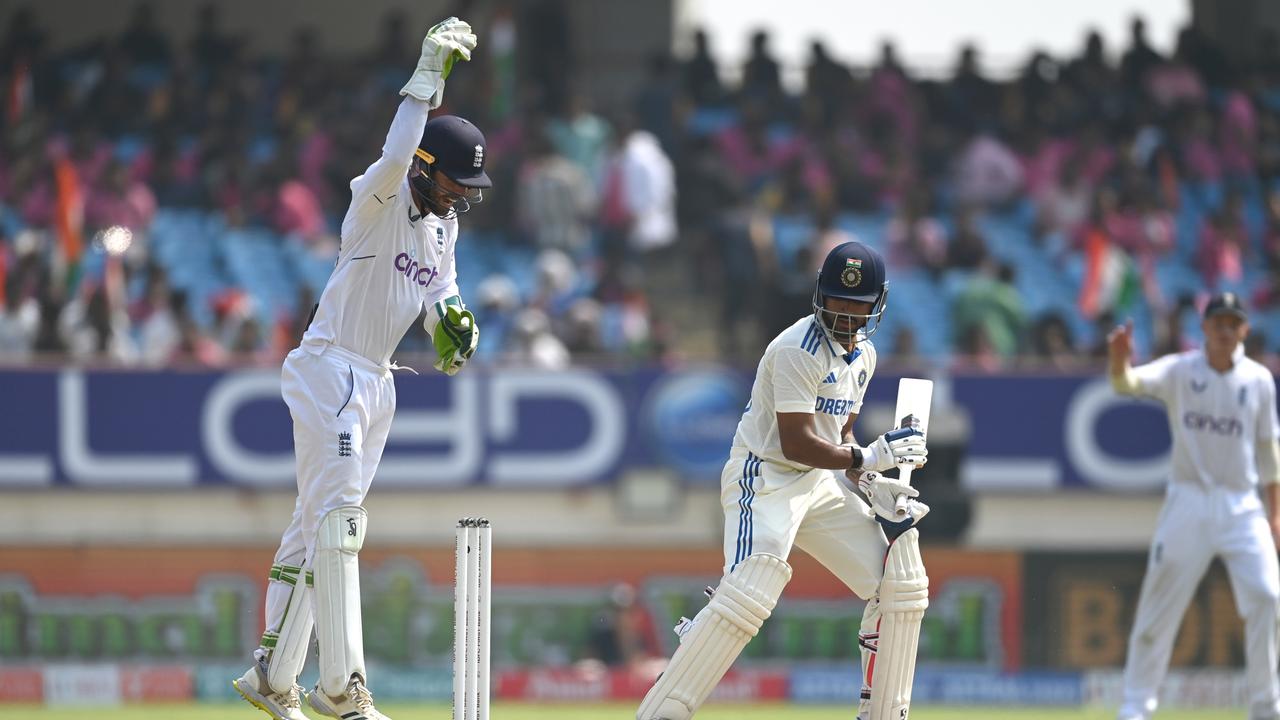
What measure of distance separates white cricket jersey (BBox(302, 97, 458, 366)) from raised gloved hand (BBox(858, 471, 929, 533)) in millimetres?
2111

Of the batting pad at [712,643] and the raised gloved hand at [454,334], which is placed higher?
the raised gloved hand at [454,334]

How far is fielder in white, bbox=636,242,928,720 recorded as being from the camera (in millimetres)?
7664

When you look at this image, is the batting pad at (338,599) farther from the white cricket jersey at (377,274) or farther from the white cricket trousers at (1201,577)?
the white cricket trousers at (1201,577)

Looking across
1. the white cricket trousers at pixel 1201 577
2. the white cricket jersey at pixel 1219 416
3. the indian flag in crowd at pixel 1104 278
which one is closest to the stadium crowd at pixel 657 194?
the indian flag in crowd at pixel 1104 278

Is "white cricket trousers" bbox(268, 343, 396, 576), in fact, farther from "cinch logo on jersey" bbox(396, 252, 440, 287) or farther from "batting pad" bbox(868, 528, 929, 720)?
"batting pad" bbox(868, 528, 929, 720)

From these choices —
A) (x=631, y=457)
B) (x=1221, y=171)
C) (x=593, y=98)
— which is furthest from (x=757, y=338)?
(x=1221, y=171)

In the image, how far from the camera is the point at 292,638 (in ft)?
25.9

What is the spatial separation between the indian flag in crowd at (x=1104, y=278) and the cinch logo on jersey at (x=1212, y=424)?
7.88 meters

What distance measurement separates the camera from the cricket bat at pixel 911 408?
7848mm

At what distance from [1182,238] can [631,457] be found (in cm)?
767

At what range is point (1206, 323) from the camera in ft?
33.5

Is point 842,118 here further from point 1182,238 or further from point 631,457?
point 631,457

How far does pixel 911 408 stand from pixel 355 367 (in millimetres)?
2368

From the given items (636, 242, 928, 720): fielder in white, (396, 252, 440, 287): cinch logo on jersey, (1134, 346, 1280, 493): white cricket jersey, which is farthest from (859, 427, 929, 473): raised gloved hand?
(1134, 346, 1280, 493): white cricket jersey
